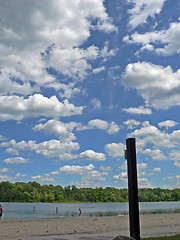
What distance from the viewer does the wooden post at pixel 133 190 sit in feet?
36.9

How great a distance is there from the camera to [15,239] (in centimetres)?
1603

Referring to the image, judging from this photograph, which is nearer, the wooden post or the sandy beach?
the wooden post

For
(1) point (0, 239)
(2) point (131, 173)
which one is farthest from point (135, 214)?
(1) point (0, 239)

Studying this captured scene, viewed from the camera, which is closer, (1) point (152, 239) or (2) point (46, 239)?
(1) point (152, 239)

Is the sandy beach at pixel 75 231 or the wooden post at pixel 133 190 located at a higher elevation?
the wooden post at pixel 133 190

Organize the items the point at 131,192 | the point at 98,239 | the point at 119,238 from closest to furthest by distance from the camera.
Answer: the point at 119,238 < the point at 131,192 < the point at 98,239

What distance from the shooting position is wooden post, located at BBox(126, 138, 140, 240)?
11242 millimetres

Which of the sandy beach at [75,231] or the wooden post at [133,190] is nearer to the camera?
the wooden post at [133,190]

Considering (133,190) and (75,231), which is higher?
(133,190)

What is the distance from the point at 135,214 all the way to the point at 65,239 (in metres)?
6.37

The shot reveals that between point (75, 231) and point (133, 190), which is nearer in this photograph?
point (133, 190)

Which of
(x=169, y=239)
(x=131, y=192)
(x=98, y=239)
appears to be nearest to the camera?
(x=131, y=192)

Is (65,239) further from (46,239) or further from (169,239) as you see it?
(169,239)

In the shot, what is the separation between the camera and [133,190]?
36.9 ft
